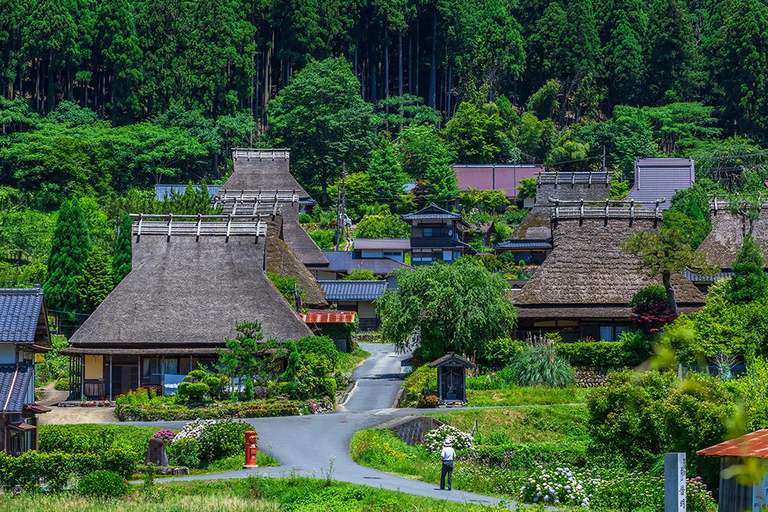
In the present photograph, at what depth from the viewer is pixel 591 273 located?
52656 mm

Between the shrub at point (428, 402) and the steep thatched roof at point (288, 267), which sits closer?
the shrub at point (428, 402)

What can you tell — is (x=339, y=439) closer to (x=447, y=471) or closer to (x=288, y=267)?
(x=447, y=471)

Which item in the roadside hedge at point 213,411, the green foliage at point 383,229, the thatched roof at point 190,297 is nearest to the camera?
the roadside hedge at point 213,411

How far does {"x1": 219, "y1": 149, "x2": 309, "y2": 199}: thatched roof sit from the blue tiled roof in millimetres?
39777

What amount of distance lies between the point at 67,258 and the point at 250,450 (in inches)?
1088

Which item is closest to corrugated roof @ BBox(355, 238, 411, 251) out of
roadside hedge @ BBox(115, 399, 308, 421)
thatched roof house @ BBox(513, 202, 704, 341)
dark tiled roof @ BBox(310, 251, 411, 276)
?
dark tiled roof @ BBox(310, 251, 411, 276)

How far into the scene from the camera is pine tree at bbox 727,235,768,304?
46875 mm

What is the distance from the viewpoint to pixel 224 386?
43906mm

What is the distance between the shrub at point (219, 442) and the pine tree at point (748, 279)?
20.4 m

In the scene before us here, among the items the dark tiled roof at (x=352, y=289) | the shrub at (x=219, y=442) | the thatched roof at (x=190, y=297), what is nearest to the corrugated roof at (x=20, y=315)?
the shrub at (x=219, y=442)

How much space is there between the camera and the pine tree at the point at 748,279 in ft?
154

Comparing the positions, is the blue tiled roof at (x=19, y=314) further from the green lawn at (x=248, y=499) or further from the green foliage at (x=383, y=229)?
the green foliage at (x=383, y=229)

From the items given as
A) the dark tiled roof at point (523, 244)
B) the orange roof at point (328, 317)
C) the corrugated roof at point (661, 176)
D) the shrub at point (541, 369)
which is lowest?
the shrub at point (541, 369)

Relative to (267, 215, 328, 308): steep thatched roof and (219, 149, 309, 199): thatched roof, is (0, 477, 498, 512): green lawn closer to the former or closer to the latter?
(267, 215, 328, 308): steep thatched roof
